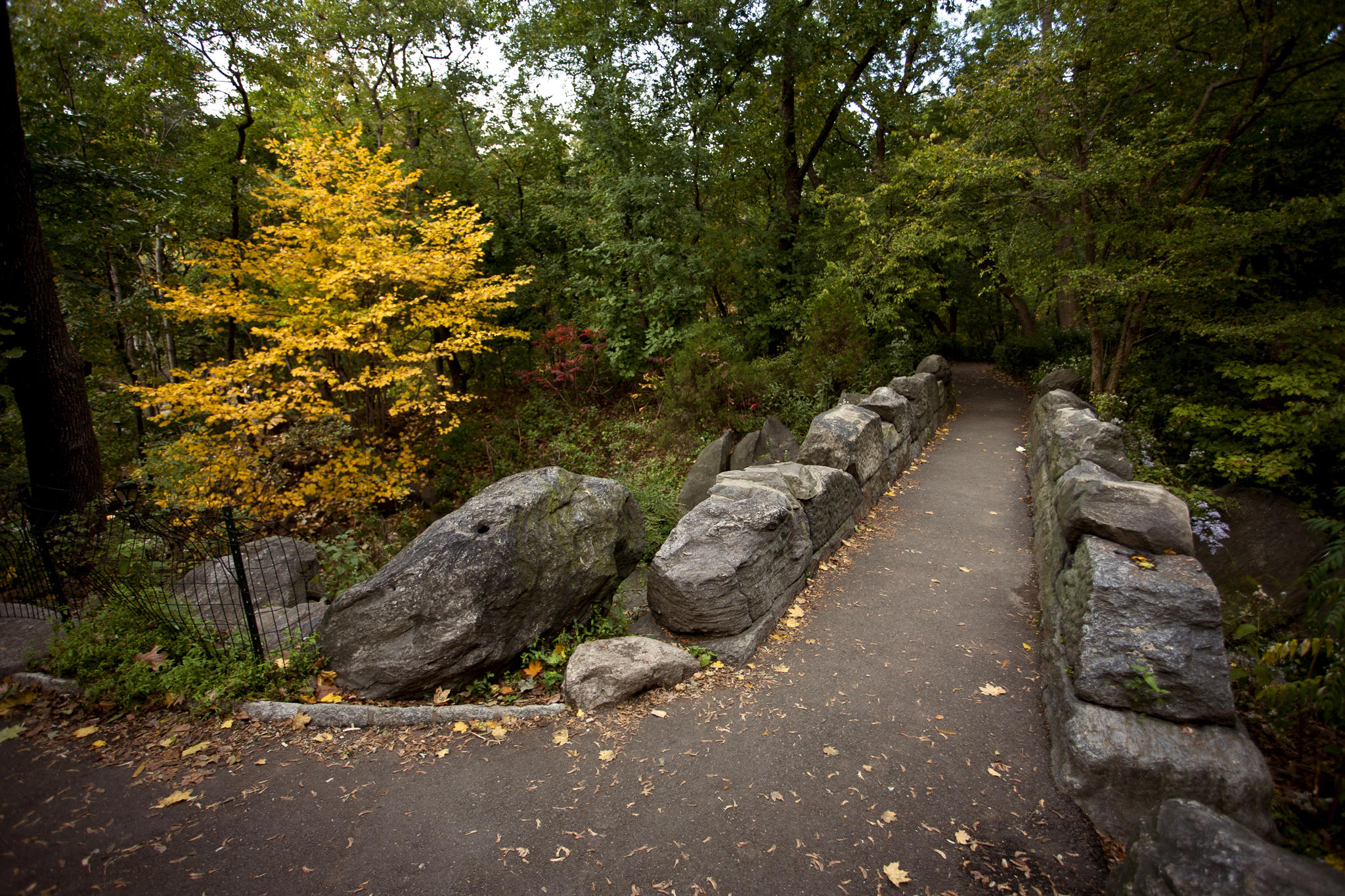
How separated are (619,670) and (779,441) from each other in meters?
6.09

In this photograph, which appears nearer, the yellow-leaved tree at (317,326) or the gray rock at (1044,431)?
the gray rock at (1044,431)

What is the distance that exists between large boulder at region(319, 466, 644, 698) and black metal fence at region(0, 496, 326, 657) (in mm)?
973

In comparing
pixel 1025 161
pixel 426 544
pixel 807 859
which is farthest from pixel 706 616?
pixel 1025 161

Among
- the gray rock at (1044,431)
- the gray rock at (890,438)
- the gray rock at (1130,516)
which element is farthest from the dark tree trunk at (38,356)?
the gray rock at (1044,431)

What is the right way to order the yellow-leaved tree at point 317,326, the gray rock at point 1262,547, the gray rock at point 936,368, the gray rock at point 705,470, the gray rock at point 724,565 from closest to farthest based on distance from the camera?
1. the gray rock at point 724,565
2. the gray rock at point 1262,547
3. the yellow-leaved tree at point 317,326
4. the gray rock at point 705,470
5. the gray rock at point 936,368

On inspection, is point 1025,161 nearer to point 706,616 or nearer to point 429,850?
point 706,616

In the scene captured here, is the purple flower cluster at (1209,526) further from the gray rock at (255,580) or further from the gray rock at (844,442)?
the gray rock at (255,580)

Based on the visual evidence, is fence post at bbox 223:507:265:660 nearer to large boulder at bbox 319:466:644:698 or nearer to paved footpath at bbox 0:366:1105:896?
large boulder at bbox 319:466:644:698

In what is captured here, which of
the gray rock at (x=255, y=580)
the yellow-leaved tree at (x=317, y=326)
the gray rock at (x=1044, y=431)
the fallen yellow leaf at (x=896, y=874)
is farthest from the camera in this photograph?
the yellow-leaved tree at (x=317, y=326)

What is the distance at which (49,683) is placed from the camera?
4.13m

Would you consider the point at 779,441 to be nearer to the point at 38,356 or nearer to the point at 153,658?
the point at 153,658

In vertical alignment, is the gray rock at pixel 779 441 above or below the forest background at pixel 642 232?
below

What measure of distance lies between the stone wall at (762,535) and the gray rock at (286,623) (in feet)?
9.09

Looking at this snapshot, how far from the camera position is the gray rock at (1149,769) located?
2.81m
